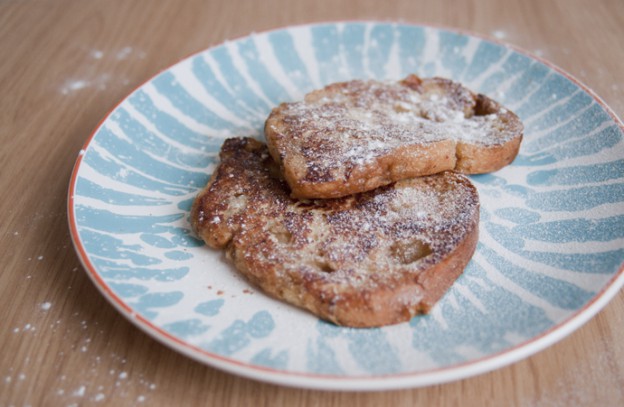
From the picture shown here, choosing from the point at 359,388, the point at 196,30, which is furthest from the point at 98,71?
the point at 359,388

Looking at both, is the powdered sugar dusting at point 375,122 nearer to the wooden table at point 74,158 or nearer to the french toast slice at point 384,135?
the french toast slice at point 384,135

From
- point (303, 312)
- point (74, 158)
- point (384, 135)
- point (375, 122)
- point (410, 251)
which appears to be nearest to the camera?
point (303, 312)

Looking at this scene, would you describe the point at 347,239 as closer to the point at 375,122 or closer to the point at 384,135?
the point at 384,135

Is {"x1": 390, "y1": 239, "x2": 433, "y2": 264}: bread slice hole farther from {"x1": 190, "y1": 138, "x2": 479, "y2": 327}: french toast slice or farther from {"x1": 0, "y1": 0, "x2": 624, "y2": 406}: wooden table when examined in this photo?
{"x1": 0, "y1": 0, "x2": 624, "y2": 406}: wooden table

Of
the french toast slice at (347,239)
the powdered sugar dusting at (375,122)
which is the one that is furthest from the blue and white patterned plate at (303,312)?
the powdered sugar dusting at (375,122)

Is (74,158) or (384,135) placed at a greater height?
(384,135)

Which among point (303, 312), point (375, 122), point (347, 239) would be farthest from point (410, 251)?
point (375, 122)

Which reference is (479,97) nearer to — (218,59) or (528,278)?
(528,278)
